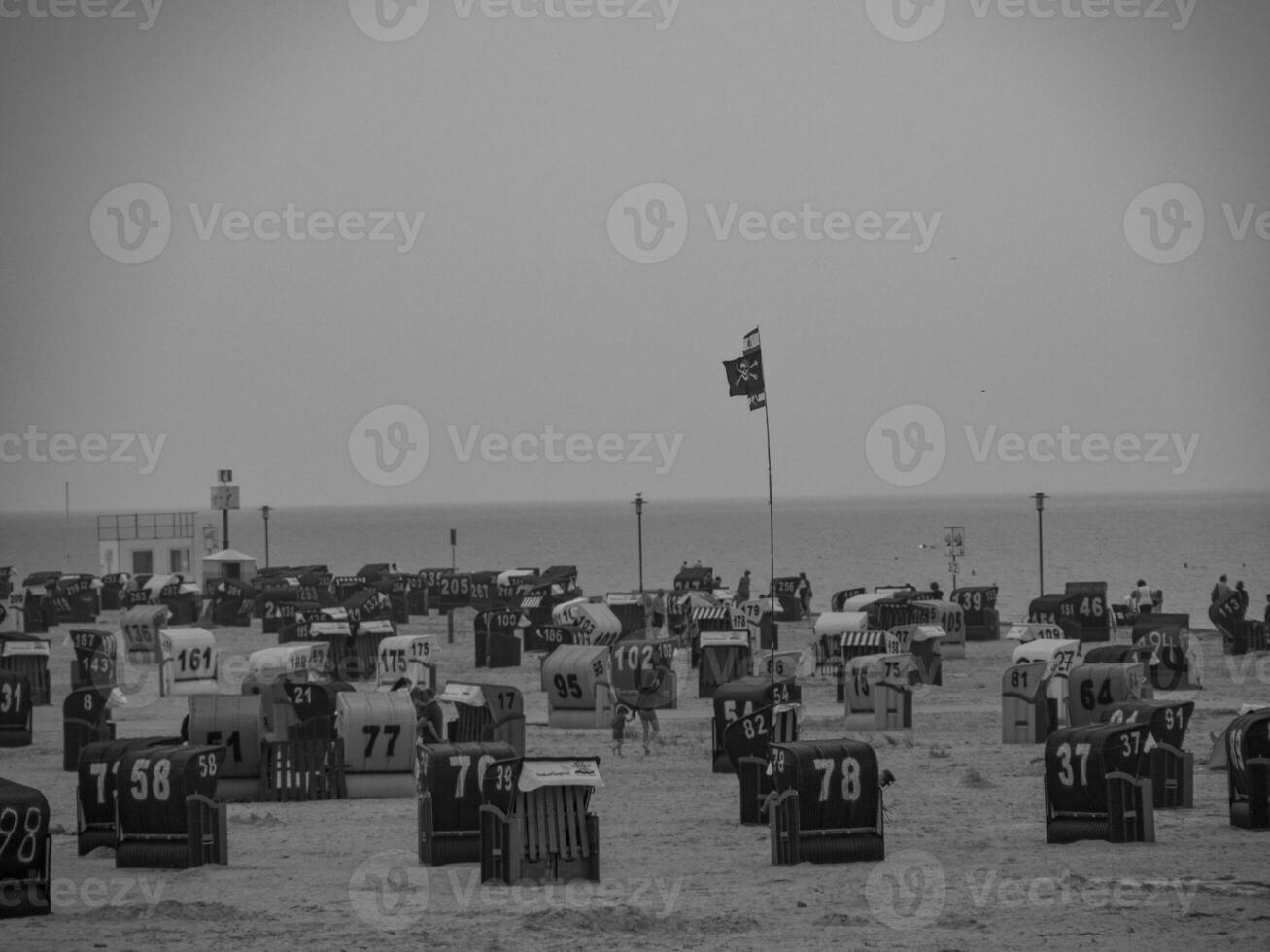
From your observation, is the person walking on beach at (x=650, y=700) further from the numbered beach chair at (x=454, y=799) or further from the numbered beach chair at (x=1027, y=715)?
the numbered beach chair at (x=454, y=799)

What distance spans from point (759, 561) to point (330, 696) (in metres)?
131

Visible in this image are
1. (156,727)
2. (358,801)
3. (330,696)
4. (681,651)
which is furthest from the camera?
(681,651)

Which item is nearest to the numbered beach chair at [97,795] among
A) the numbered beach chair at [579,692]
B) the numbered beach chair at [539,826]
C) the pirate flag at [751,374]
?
the numbered beach chair at [539,826]

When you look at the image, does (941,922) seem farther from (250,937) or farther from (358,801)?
(358,801)

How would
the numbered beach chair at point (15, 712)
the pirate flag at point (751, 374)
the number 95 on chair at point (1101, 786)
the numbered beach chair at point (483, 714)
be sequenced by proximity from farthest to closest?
the pirate flag at point (751, 374)
the numbered beach chair at point (15, 712)
the numbered beach chair at point (483, 714)
the number 95 on chair at point (1101, 786)

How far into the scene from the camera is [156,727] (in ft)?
110

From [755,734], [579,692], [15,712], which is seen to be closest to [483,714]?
[755,734]

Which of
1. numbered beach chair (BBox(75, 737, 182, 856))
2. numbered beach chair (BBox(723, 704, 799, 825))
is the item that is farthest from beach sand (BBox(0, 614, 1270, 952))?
numbered beach chair (BBox(723, 704, 799, 825))

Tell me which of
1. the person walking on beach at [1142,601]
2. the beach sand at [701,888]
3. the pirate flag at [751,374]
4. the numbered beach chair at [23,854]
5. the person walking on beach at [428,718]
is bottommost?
the beach sand at [701,888]

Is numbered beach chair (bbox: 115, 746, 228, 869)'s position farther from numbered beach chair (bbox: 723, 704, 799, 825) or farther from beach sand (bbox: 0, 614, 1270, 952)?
numbered beach chair (bbox: 723, 704, 799, 825)

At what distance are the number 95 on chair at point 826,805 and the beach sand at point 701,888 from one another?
252mm

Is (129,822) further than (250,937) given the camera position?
Yes

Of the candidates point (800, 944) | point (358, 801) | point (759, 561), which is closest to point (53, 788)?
point (358, 801)

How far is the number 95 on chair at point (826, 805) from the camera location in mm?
19219
